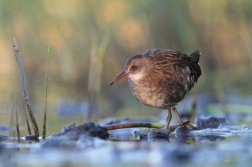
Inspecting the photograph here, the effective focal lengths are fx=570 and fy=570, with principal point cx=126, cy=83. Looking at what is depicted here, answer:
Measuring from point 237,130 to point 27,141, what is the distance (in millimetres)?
1914

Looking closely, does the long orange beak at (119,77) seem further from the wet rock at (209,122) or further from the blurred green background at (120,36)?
the blurred green background at (120,36)

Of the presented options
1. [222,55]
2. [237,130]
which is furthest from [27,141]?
[222,55]

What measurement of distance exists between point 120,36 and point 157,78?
475cm

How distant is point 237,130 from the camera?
17.3 ft

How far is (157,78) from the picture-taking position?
5.84m

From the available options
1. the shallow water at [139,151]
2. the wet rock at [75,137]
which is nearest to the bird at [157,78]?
the shallow water at [139,151]

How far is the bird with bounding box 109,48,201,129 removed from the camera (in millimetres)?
5762

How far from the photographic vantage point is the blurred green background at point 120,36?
9.58 meters

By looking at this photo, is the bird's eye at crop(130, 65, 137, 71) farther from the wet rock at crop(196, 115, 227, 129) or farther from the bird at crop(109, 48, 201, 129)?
the wet rock at crop(196, 115, 227, 129)

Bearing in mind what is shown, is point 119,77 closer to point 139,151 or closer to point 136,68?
point 136,68

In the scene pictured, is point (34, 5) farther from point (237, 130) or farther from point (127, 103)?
point (237, 130)

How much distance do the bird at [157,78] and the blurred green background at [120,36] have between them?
10.0ft

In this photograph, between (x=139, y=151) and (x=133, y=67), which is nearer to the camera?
(x=139, y=151)

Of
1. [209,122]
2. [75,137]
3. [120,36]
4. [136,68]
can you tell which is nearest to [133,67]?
[136,68]
